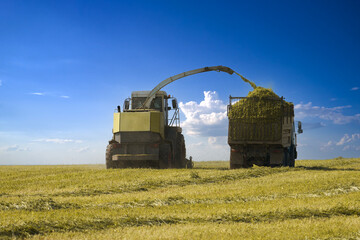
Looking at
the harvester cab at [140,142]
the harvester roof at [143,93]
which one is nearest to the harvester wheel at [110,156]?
the harvester cab at [140,142]

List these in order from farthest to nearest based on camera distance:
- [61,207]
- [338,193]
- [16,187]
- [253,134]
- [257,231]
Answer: [253,134] → [16,187] → [338,193] → [61,207] → [257,231]

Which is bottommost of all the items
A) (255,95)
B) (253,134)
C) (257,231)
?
(257,231)

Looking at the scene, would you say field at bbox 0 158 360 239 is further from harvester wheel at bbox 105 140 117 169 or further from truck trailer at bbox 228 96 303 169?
harvester wheel at bbox 105 140 117 169

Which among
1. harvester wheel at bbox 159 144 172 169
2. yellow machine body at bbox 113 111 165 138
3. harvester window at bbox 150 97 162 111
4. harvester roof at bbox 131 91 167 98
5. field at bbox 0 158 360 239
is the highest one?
harvester roof at bbox 131 91 167 98

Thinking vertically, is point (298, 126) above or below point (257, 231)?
above

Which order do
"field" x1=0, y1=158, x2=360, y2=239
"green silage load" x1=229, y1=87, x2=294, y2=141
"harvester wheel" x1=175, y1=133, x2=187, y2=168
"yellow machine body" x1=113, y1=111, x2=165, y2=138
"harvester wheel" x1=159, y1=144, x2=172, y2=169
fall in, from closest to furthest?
1. "field" x1=0, y1=158, x2=360, y2=239
2. "green silage load" x1=229, y1=87, x2=294, y2=141
3. "harvester wheel" x1=159, y1=144, x2=172, y2=169
4. "yellow machine body" x1=113, y1=111, x2=165, y2=138
5. "harvester wheel" x1=175, y1=133, x2=187, y2=168

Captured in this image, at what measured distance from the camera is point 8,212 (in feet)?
24.1

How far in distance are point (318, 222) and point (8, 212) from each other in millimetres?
5844

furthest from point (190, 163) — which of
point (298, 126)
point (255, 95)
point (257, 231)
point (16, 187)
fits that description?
point (257, 231)

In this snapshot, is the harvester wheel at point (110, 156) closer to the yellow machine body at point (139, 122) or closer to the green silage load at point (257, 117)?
the yellow machine body at point (139, 122)

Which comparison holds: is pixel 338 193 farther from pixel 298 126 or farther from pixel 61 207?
pixel 298 126

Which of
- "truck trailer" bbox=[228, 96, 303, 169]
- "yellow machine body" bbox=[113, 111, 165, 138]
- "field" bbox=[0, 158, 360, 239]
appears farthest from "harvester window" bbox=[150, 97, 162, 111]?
"field" bbox=[0, 158, 360, 239]

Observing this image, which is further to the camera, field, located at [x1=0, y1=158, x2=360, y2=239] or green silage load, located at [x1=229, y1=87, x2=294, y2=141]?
green silage load, located at [x1=229, y1=87, x2=294, y2=141]

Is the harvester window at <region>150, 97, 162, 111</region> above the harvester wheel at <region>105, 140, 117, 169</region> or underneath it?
above
